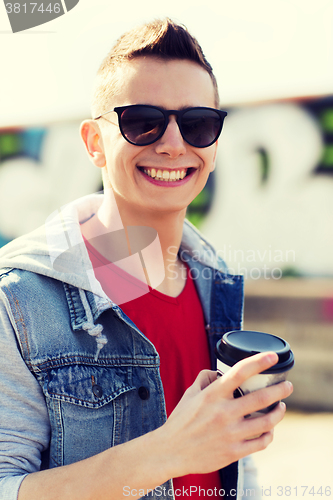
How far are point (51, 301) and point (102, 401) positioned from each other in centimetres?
39

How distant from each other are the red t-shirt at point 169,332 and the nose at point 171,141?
525 mm

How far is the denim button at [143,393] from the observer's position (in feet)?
4.56

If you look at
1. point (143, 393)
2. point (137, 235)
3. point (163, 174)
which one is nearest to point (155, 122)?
point (163, 174)

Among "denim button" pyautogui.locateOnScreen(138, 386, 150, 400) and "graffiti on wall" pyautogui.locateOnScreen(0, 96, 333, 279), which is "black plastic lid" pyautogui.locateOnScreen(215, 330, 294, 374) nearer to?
"denim button" pyautogui.locateOnScreen(138, 386, 150, 400)

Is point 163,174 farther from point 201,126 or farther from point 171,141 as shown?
point 201,126

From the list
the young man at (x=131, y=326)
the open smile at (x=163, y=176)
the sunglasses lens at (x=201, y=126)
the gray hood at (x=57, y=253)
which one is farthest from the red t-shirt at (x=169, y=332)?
the sunglasses lens at (x=201, y=126)

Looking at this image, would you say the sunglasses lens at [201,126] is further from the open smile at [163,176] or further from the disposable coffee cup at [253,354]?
the disposable coffee cup at [253,354]

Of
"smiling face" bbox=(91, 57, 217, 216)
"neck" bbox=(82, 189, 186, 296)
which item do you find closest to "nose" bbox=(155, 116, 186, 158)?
"smiling face" bbox=(91, 57, 217, 216)

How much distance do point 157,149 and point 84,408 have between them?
996mm

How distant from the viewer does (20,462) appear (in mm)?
1141

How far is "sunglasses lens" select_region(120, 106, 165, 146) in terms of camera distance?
146cm

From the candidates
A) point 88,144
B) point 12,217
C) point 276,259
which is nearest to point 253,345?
point 88,144

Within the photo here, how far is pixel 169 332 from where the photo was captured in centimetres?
A: 157

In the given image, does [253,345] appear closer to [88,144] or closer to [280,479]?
[88,144]
